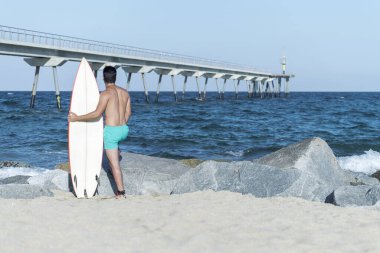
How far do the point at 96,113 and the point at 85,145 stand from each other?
672mm

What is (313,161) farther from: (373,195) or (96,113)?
(96,113)

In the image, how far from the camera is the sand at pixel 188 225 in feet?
16.9

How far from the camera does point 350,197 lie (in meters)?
7.35

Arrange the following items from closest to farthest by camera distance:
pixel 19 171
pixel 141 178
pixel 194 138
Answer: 1. pixel 141 178
2. pixel 19 171
3. pixel 194 138

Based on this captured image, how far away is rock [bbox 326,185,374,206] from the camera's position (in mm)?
7229

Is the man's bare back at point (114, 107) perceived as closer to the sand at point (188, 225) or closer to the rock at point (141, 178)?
the sand at point (188, 225)

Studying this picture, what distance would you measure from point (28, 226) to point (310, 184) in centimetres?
401

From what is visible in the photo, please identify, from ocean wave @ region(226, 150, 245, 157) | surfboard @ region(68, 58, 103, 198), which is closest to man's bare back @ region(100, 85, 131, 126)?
surfboard @ region(68, 58, 103, 198)

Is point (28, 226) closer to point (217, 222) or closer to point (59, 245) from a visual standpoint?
point (59, 245)

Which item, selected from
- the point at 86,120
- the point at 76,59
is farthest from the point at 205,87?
the point at 86,120

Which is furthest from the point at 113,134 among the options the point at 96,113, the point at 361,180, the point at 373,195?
the point at 361,180

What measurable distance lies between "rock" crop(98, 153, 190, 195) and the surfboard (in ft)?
1.00

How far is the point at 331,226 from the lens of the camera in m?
5.70

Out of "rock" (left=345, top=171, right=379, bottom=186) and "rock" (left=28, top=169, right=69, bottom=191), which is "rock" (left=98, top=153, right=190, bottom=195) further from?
"rock" (left=345, top=171, right=379, bottom=186)
